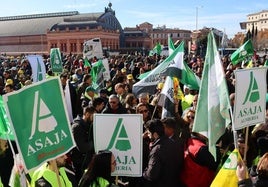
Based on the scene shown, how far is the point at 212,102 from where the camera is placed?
385 cm

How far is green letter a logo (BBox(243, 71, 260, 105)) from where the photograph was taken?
3986 millimetres

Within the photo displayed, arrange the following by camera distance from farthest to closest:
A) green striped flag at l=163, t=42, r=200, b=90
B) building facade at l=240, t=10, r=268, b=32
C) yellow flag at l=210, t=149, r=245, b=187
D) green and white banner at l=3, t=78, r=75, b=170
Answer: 1. building facade at l=240, t=10, r=268, b=32
2. green striped flag at l=163, t=42, r=200, b=90
3. yellow flag at l=210, t=149, r=245, b=187
4. green and white banner at l=3, t=78, r=75, b=170

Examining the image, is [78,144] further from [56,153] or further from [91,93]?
[91,93]

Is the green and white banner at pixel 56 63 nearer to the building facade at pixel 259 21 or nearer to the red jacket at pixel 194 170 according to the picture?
the red jacket at pixel 194 170

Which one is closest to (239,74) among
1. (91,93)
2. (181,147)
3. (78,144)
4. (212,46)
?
(212,46)

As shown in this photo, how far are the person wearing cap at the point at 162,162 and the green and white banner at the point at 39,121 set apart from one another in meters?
1.09

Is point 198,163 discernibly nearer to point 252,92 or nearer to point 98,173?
point 252,92

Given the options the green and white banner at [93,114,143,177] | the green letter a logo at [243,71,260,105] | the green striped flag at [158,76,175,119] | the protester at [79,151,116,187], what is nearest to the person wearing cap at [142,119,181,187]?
the green and white banner at [93,114,143,177]

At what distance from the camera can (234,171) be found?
3279mm

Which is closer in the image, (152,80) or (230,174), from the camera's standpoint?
(230,174)

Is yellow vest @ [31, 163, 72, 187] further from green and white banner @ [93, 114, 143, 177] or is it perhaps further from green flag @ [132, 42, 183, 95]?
green flag @ [132, 42, 183, 95]

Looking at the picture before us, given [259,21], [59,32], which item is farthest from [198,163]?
[259,21]

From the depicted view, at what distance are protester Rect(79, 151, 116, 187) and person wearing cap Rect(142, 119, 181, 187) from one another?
640mm

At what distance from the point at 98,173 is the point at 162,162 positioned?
91cm
